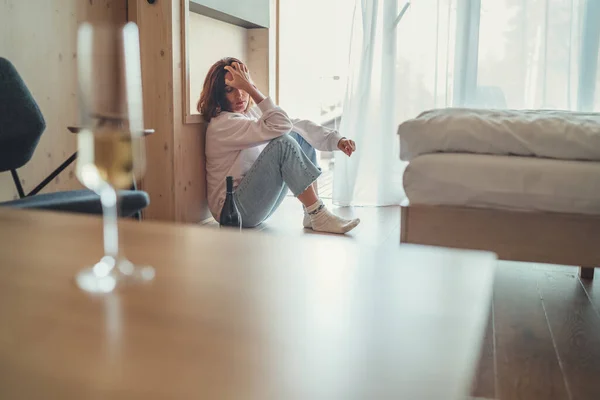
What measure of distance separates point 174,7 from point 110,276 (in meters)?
2.45

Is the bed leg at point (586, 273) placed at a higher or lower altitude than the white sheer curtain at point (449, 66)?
lower

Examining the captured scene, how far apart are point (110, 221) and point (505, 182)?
1.21 metres

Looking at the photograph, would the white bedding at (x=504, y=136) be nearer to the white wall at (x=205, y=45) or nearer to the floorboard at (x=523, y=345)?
the floorboard at (x=523, y=345)

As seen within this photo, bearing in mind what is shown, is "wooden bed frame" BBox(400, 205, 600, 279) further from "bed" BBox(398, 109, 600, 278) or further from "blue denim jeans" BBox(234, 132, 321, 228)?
"blue denim jeans" BBox(234, 132, 321, 228)

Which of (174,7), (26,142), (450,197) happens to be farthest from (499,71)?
(26,142)

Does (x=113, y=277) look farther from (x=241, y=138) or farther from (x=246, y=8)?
(x=246, y=8)

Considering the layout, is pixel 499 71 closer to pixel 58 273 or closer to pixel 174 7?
pixel 174 7

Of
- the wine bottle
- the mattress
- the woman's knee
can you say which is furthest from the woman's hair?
the mattress

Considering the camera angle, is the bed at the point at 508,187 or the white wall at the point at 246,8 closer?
the bed at the point at 508,187

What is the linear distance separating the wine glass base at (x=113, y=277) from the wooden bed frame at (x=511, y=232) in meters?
1.19

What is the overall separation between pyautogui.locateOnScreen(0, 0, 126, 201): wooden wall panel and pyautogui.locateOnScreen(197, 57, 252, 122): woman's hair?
0.60m

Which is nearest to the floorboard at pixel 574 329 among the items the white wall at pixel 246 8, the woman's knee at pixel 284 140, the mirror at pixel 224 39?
the woman's knee at pixel 284 140

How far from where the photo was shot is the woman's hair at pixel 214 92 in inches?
118

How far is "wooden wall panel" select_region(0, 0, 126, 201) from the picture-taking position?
2.35m
